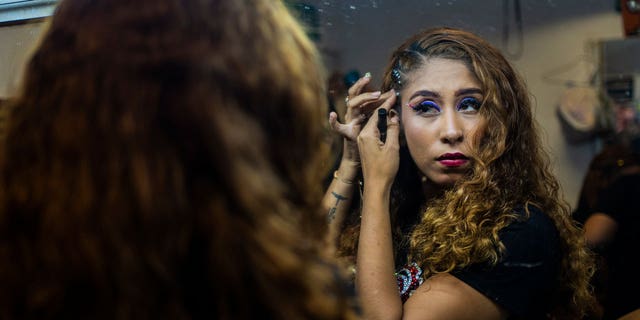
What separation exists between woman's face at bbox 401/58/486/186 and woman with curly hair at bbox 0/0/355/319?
2.62 ft

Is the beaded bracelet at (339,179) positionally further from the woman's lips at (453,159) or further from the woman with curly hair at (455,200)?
→ the woman's lips at (453,159)

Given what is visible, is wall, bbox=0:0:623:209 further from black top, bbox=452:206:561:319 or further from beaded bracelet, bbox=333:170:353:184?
black top, bbox=452:206:561:319

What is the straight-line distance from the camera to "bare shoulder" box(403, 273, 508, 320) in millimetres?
1063

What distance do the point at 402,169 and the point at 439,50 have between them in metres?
0.32

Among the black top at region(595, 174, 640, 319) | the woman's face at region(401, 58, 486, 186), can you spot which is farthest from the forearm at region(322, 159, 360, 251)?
the black top at region(595, 174, 640, 319)

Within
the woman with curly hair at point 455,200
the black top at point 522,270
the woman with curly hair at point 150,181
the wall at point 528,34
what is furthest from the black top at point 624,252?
the woman with curly hair at point 150,181

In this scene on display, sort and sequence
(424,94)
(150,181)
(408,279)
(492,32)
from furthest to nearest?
1. (492,32)
2. (424,94)
3. (408,279)
4. (150,181)

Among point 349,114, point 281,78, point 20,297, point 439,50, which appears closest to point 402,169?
point 349,114

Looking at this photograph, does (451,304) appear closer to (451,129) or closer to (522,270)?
(522,270)

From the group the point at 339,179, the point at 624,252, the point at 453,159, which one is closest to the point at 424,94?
the point at 453,159

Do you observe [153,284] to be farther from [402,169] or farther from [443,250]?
[402,169]

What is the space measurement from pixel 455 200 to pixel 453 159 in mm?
95

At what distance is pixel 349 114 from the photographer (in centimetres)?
146

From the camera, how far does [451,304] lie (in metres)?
1.07
